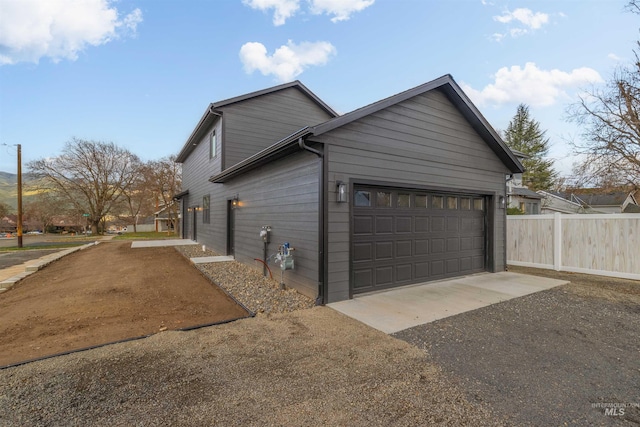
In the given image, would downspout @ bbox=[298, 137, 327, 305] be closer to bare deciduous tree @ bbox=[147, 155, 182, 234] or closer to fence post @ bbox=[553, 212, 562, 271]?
fence post @ bbox=[553, 212, 562, 271]

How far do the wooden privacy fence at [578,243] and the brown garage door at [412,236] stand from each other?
1.99 meters

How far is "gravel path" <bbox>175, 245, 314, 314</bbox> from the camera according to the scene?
15.5 feet

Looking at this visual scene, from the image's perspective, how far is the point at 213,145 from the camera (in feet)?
38.1

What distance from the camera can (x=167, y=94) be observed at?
14.1 m

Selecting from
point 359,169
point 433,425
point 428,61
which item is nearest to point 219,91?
point 428,61

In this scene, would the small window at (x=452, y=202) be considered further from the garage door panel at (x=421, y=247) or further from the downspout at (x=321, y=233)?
the downspout at (x=321, y=233)

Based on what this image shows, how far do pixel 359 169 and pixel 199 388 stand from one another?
160 inches

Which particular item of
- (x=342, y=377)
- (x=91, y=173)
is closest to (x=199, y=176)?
(x=342, y=377)

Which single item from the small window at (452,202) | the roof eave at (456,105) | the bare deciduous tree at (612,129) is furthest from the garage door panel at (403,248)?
the bare deciduous tree at (612,129)

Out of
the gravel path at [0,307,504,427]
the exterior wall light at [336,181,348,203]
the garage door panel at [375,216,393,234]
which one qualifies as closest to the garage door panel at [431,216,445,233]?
the garage door panel at [375,216,393,234]

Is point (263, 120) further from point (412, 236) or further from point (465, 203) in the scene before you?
point (465, 203)

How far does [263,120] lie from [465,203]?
7.73 meters

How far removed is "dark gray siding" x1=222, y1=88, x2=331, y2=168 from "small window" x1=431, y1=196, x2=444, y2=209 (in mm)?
6851

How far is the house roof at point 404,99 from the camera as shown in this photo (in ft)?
15.7
